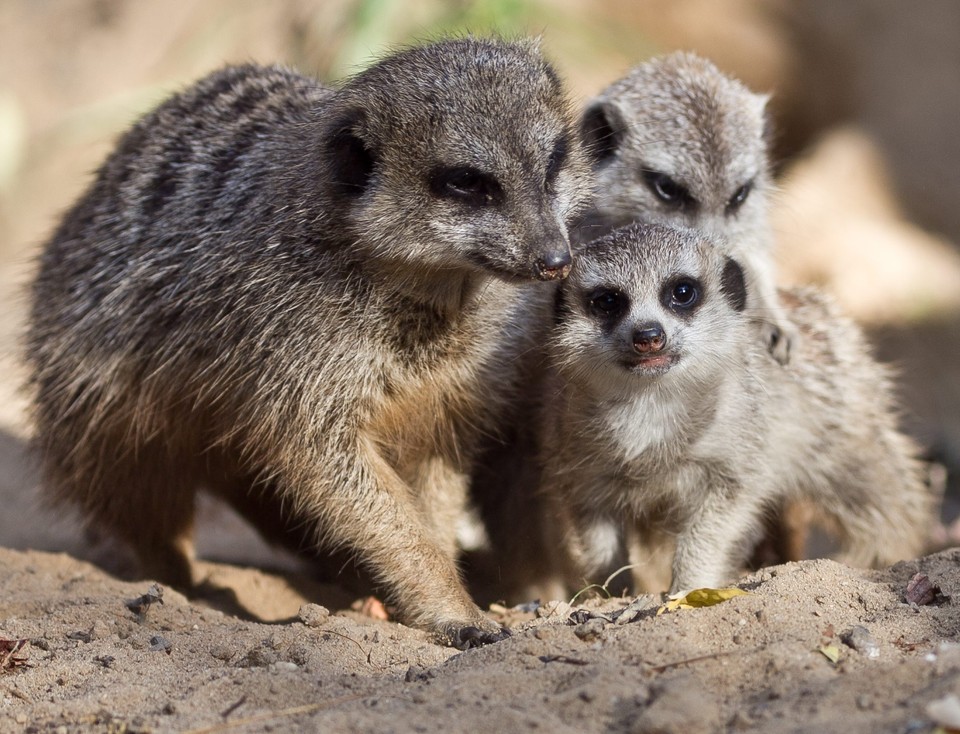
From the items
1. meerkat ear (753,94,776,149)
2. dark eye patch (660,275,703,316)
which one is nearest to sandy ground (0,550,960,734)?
dark eye patch (660,275,703,316)

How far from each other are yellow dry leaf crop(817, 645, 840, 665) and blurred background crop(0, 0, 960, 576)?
473 cm

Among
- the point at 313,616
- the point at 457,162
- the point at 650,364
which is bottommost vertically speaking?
the point at 313,616

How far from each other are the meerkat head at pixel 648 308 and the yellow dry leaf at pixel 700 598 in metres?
0.74

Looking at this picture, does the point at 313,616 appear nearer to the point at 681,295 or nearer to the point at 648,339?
the point at 648,339

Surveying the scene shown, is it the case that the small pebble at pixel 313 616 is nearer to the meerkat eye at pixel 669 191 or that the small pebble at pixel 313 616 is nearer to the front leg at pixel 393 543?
the front leg at pixel 393 543

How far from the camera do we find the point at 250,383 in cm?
420

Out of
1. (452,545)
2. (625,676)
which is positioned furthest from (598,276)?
(625,676)

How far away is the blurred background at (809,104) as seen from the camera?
26.8 ft

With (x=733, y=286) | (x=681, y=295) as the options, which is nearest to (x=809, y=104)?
(x=733, y=286)

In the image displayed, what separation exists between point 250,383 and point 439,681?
1.59 metres

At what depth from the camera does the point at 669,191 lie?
16.2 ft

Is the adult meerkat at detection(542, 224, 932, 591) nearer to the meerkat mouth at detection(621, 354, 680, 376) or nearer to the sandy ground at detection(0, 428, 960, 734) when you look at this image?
the meerkat mouth at detection(621, 354, 680, 376)

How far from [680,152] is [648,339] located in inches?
55.3

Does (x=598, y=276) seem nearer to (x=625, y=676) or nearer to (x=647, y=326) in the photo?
(x=647, y=326)
